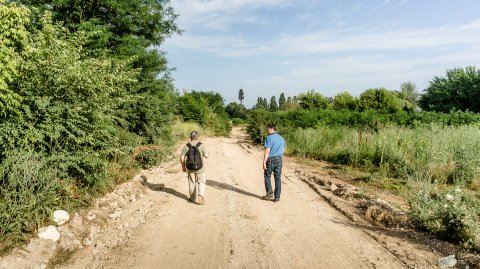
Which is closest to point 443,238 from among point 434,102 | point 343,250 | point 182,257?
point 343,250

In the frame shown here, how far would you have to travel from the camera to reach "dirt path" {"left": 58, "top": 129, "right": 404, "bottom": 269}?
5.34 m

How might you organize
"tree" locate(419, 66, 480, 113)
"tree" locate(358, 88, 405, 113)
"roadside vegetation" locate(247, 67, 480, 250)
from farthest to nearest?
"tree" locate(358, 88, 405, 113) → "tree" locate(419, 66, 480, 113) → "roadside vegetation" locate(247, 67, 480, 250)

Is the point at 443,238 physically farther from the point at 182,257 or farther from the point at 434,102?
the point at 434,102

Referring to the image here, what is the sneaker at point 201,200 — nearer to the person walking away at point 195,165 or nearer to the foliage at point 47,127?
the person walking away at point 195,165

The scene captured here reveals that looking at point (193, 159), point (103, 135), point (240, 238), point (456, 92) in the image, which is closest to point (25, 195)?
point (103, 135)

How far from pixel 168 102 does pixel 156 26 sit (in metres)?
3.69

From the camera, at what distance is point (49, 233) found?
230 inches

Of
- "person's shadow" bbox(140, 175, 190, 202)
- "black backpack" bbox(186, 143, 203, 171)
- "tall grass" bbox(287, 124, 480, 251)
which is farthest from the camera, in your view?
"person's shadow" bbox(140, 175, 190, 202)

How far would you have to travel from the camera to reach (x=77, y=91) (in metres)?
8.27

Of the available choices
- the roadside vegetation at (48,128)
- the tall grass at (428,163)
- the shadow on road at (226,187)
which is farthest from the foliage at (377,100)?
the roadside vegetation at (48,128)

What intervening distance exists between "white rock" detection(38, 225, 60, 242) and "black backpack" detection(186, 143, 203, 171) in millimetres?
3316

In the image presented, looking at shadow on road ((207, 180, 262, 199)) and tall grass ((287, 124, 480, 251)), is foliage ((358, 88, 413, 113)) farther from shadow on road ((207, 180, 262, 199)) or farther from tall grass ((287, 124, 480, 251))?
shadow on road ((207, 180, 262, 199))

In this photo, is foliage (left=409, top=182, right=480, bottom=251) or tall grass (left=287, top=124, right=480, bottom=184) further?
tall grass (left=287, top=124, right=480, bottom=184)

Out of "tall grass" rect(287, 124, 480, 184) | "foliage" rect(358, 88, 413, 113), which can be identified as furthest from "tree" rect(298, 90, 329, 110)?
"tall grass" rect(287, 124, 480, 184)
